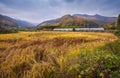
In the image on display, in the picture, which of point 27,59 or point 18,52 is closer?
point 27,59

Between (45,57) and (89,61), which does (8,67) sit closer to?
(45,57)

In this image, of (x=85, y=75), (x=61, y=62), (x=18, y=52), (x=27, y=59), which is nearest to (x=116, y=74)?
(x=85, y=75)

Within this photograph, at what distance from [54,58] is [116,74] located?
7.63ft

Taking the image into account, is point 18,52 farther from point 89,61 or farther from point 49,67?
point 89,61

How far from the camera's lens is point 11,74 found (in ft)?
17.9

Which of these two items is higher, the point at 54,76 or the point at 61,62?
the point at 61,62

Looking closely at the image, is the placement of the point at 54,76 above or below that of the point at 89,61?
below

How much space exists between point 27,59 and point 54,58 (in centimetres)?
97

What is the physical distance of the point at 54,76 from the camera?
206 inches

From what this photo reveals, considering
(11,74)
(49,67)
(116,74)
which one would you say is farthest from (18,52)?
(116,74)

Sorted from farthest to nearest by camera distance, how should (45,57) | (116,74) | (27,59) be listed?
(45,57) → (27,59) → (116,74)

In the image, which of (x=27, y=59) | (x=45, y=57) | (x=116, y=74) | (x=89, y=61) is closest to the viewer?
(x=116, y=74)

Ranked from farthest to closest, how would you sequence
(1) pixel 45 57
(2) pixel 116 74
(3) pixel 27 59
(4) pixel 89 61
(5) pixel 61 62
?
(1) pixel 45 57, (3) pixel 27 59, (5) pixel 61 62, (4) pixel 89 61, (2) pixel 116 74

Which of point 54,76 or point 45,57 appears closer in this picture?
point 54,76
